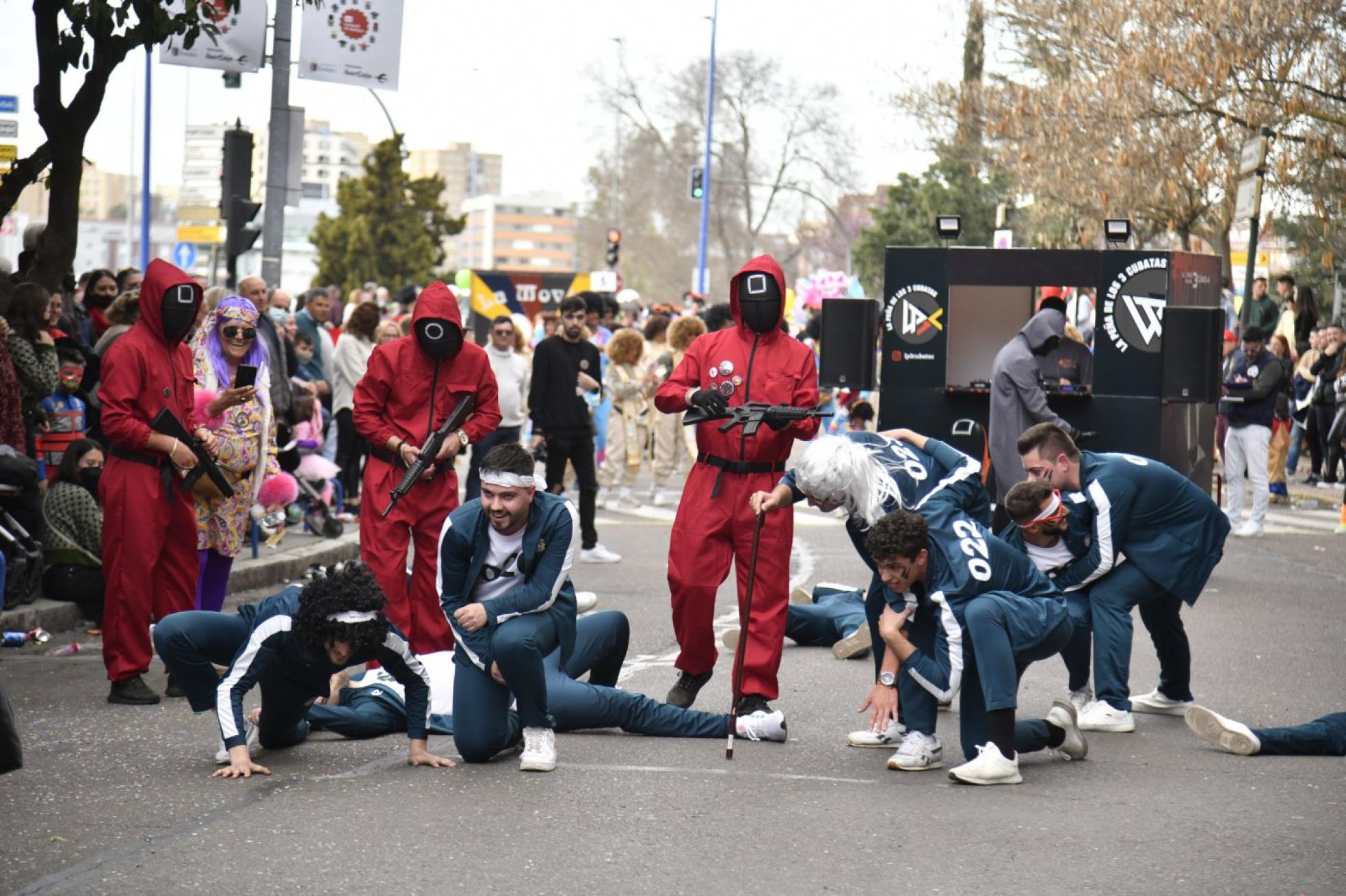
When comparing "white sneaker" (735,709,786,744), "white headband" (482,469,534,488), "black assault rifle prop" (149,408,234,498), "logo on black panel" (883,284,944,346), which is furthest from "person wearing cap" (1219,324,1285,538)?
"white headband" (482,469,534,488)

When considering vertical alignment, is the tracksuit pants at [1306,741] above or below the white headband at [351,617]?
below

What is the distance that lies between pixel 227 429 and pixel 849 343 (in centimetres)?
591

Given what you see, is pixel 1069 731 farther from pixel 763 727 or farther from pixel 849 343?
pixel 849 343

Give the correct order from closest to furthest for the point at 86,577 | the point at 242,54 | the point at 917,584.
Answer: the point at 917,584, the point at 86,577, the point at 242,54

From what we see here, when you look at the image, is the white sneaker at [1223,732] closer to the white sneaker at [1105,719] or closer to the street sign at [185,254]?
the white sneaker at [1105,719]

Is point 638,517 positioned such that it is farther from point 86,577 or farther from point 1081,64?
point 1081,64

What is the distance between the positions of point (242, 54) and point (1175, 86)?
1138cm

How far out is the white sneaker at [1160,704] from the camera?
26.7ft

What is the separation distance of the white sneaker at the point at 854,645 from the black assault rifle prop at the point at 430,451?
91.4 inches

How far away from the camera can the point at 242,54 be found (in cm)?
1523

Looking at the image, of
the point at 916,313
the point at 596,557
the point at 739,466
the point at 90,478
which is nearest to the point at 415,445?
the point at 739,466

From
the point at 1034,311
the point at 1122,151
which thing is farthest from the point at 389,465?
the point at 1122,151

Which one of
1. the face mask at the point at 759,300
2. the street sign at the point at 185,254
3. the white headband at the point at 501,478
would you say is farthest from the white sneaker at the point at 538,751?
the street sign at the point at 185,254

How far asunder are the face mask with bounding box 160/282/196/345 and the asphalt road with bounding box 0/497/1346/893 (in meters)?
1.74
